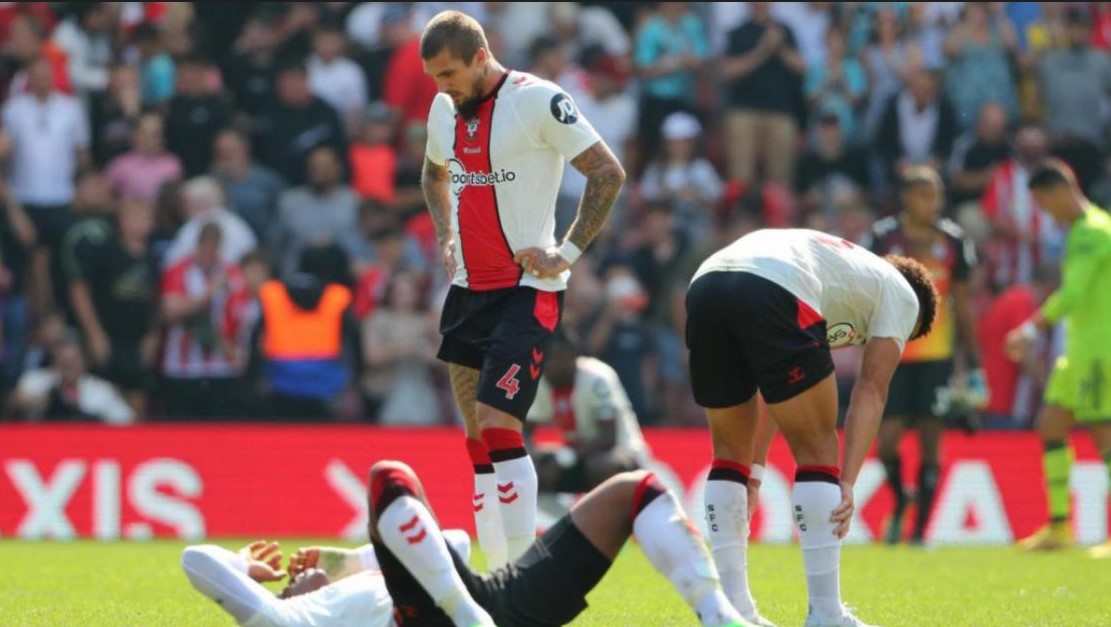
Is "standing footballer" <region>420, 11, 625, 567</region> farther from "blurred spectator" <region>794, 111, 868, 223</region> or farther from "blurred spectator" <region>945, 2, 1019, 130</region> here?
"blurred spectator" <region>945, 2, 1019, 130</region>

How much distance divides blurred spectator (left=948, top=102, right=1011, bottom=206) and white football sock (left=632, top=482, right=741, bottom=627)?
13.4 meters

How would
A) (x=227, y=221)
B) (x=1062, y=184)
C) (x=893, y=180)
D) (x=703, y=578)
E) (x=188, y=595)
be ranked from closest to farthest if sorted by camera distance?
(x=703, y=578), (x=188, y=595), (x=1062, y=184), (x=227, y=221), (x=893, y=180)

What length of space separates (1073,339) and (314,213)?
7.81m

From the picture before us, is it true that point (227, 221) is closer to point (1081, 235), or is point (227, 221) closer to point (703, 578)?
point (1081, 235)

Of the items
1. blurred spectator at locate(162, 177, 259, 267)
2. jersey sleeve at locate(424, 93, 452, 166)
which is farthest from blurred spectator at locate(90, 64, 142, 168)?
jersey sleeve at locate(424, 93, 452, 166)

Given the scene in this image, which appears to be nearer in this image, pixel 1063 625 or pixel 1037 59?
pixel 1063 625

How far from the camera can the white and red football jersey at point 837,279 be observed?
7438 mm

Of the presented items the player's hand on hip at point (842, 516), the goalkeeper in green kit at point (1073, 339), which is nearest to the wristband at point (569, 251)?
the player's hand on hip at point (842, 516)

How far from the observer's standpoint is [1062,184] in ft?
44.6

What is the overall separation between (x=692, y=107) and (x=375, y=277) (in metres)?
4.20

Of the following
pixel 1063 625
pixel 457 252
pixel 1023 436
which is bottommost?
pixel 1023 436

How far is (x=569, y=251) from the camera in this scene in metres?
8.62

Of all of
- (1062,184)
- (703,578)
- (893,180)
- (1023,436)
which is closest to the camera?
(703,578)

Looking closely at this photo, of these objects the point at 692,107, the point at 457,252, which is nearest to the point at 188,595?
the point at 457,252
